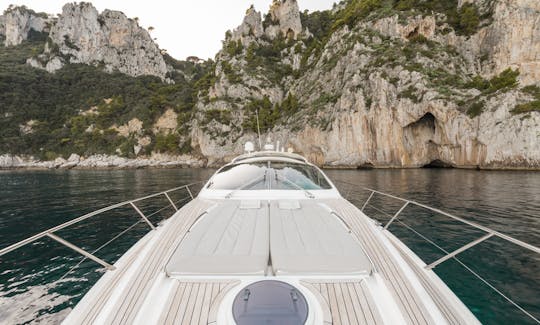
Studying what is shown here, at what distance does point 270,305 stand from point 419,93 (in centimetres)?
3992

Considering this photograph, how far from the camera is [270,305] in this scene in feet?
4.71

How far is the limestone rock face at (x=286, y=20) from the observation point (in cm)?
7000

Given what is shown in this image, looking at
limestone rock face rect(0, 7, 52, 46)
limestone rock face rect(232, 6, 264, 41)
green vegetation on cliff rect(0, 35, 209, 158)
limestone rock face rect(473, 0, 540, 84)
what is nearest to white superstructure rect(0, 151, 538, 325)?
limestone rock face rect(473, 0, 540, 84)

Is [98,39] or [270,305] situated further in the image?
[98,39]

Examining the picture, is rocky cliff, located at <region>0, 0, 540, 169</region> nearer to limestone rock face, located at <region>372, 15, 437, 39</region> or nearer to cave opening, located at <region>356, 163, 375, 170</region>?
limestone rock face, located at <region>372, 15, 437, 39</region>

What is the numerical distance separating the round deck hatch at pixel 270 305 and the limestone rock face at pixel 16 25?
501 feet

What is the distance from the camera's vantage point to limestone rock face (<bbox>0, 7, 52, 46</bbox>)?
99000 millimetres

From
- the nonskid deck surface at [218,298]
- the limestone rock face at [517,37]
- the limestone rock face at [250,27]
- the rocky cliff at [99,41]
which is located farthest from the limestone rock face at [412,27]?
the rocky cliff at [99,41]

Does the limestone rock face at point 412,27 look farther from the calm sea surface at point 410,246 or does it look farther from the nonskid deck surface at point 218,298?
the nonskid deck surface at point 218,298

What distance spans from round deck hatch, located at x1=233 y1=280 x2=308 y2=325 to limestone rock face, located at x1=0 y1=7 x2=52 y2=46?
153 m

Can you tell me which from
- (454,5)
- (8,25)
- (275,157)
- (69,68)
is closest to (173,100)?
(69,68)

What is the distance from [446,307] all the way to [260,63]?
6705 cm

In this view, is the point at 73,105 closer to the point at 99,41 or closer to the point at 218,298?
the point at 99,41

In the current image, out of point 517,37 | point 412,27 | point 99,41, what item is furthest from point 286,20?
point 99,41
